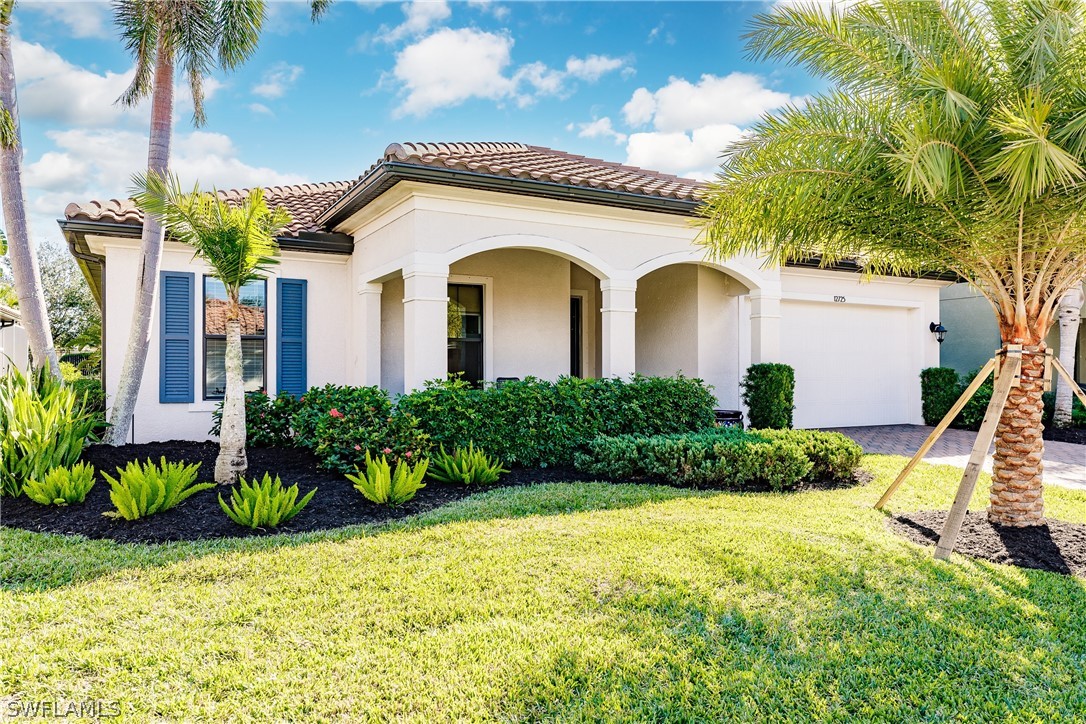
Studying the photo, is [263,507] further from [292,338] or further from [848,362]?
[848,362]

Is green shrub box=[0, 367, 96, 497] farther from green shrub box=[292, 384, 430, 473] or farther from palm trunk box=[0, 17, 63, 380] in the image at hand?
green shrub box=[292, 384, 430, 473]

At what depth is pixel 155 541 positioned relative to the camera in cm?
508

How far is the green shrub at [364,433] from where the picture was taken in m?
7.27

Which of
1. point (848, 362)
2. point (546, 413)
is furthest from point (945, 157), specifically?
point (848, 362)

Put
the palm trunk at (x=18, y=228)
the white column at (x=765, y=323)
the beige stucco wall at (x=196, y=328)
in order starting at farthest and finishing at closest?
1. the white column at (x=765, y=323)
2. the beige stucco wall at (x=196, y=328)
3. the palm trunk at (x=18, y=228)

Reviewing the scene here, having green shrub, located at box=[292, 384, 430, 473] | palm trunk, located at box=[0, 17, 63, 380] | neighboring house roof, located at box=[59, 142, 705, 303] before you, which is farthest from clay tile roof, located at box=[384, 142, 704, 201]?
palm trunk, located at box=[0, 17, 63, 380]

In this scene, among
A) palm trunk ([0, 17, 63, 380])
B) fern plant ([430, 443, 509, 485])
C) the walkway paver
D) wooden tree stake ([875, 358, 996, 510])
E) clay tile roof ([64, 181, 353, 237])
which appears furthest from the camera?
clay tile roof ([64, 181, 353, 237])

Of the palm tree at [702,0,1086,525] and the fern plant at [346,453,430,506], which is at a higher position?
the palm tree at [702,0,1086,525]

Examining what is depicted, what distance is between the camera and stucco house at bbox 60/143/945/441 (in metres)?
8.46

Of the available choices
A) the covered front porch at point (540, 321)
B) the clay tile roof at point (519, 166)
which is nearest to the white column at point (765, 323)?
the covered front porch at point (540, 321)

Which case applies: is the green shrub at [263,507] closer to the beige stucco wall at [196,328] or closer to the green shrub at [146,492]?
the green shrub at [146,492]

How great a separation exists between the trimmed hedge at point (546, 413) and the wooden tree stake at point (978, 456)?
4.20 metres

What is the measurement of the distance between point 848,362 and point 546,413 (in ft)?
27.7

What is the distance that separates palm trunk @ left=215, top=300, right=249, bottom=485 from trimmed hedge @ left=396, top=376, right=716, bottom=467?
1768 millimetres
